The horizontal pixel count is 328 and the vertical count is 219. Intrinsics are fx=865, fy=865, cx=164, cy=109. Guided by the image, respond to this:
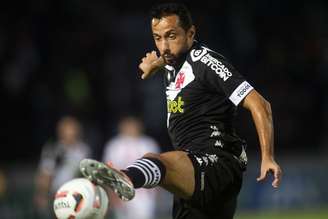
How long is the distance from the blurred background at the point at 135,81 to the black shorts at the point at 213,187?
801cm

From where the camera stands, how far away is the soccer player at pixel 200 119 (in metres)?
6.38

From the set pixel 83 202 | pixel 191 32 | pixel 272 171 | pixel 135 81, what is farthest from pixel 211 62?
pixel 135 81

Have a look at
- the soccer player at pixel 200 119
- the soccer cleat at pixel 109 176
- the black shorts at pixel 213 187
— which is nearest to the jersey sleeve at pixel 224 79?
the soccer player at pixel 200 119

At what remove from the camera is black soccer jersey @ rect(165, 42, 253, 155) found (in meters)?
6.56

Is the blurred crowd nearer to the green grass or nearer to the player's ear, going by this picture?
the green grass

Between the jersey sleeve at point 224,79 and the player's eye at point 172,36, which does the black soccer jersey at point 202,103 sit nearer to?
the jersey sleeve at point 224,79

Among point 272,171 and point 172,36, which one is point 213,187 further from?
point 172,36

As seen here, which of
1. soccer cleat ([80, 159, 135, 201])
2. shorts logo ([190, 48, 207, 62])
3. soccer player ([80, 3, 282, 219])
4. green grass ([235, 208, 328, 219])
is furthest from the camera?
green grass ([235, 208, 328, 219])

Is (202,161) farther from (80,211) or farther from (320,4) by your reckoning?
(320,4)

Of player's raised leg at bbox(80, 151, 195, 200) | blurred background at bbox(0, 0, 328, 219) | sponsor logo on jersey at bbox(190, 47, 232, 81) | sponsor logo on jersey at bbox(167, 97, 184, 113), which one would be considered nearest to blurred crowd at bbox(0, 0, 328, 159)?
blurred background at bbox(0, 0, 328, 219)

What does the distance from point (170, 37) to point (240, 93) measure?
73 centimetres

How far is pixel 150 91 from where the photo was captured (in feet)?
56.4

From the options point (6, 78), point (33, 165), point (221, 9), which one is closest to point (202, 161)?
point (33, 165)

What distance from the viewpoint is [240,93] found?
253 inches
